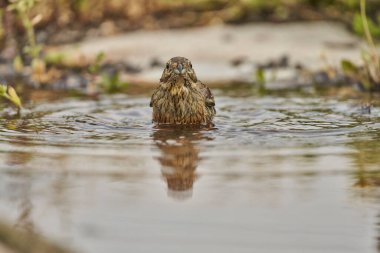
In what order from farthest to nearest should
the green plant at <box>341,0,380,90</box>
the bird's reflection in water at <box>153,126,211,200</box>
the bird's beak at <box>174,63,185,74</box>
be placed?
the green plant at <box>341,0,380,90</box>
the bird's beak at <box>174,63,185,74</box>
the bird's reflection in water at <box>153,126,211,200</box>

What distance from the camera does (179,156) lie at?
17.5 feet

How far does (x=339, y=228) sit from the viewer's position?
11.9 feet

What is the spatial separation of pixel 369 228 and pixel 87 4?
11.2 metres

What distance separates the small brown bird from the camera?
712 cm

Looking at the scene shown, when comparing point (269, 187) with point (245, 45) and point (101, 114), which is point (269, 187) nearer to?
point (101, 114)

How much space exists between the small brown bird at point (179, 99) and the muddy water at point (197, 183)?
168 millimetres

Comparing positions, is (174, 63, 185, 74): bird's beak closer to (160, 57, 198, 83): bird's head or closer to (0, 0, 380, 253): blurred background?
(160, 57, 198, 83): bird's head

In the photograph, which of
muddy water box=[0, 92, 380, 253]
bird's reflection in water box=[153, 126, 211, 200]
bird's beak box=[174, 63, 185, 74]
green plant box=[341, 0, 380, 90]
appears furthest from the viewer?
green plant box=[341, 0, 380, 90]

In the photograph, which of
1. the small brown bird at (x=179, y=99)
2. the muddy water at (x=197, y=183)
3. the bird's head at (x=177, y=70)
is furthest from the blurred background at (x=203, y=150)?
the bird's head at (x=177, y=70)

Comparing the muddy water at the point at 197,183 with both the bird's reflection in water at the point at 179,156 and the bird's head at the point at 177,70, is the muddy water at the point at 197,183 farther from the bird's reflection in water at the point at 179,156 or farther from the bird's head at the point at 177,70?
the bird's head at the point at 177,70

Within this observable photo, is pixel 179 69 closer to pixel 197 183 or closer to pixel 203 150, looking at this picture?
pixel 203 150

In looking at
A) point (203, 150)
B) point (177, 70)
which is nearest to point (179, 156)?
point (203, 150)

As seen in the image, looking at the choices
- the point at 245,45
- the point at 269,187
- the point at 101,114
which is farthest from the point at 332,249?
the point at 245,45

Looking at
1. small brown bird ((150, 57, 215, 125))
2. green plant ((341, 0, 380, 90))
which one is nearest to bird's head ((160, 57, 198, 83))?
small brown bird ((150, 57, 215, 125))
